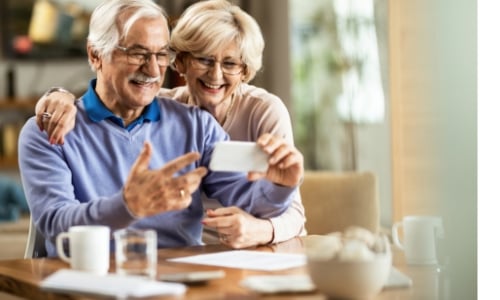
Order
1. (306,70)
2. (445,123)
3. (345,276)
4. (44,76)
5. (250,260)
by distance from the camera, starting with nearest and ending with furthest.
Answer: (345,276) < (250,260) < (445,123) < (44,76) < (306,70)

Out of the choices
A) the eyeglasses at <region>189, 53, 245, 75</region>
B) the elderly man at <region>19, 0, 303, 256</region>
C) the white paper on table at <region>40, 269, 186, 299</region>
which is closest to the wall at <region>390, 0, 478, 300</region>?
the elderly man at <region>19, 0, 303, 256</region>

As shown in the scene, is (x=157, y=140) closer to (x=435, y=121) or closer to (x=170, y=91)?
(x=170, y=91)

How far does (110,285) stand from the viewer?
1410 millimetres

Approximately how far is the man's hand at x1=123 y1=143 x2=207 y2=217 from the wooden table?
0.12 metres

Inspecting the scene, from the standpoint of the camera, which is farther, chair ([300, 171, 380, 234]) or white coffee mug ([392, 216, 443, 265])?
chair ([300, 171, 380, 234])

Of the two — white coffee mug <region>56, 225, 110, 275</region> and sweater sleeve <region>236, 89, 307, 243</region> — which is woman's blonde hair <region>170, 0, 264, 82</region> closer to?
sweater sleeve <region>236, 89, 307, 243</region>

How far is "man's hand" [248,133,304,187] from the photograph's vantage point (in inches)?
71.9

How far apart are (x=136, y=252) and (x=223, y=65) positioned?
0.71 meters

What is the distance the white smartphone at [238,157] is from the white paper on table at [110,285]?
358 mm

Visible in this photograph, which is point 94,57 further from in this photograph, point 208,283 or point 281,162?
point 208,283

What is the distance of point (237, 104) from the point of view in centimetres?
224

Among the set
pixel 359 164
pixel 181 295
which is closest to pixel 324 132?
pixel 359 164

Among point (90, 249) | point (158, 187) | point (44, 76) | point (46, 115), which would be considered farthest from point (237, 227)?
point (44, 76)

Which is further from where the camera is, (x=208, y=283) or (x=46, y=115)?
(x=46, y=115)
